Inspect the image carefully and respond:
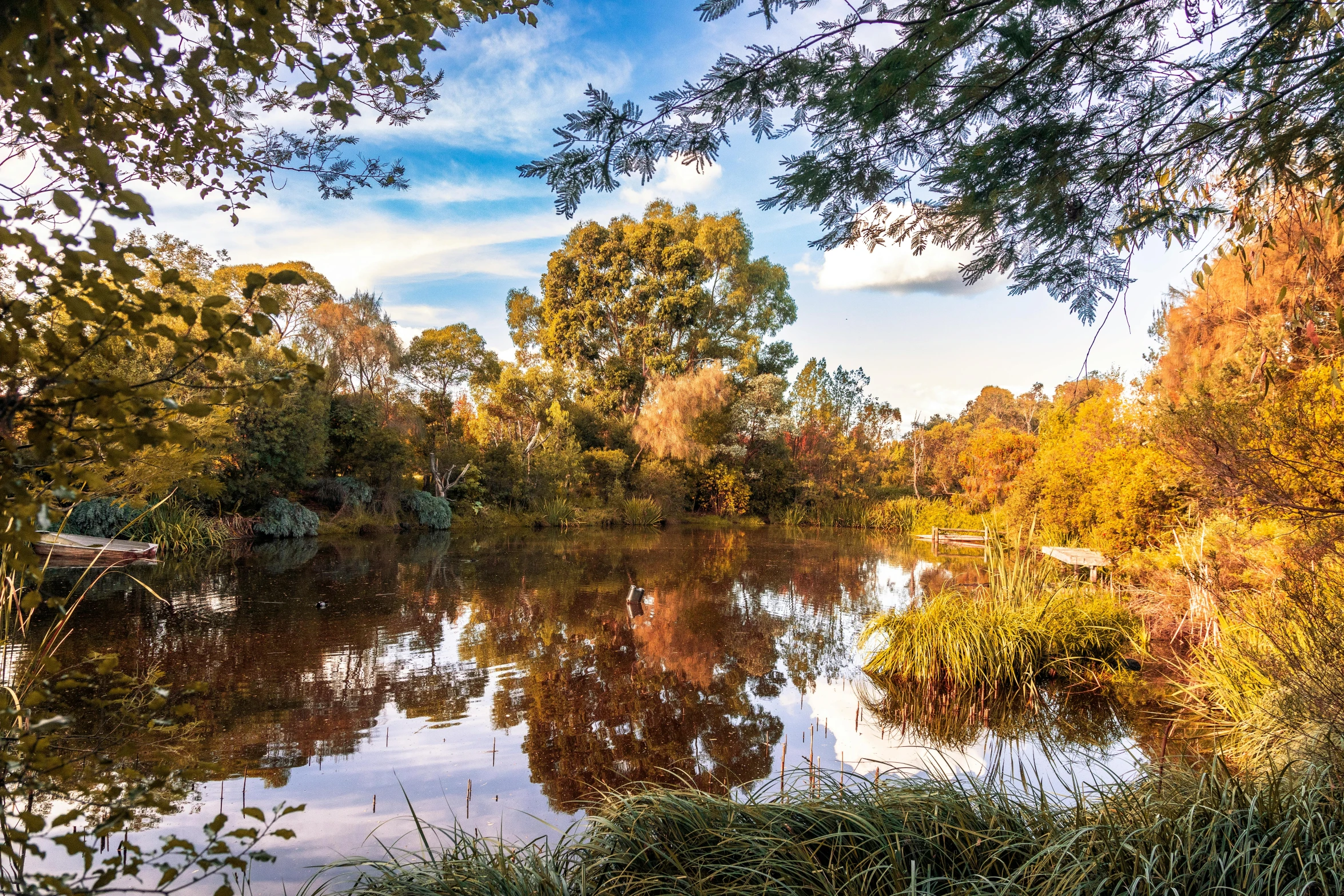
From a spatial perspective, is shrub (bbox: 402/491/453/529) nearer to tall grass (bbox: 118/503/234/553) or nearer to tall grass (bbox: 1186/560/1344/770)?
tall grass (bbox: 118/503/234/553)

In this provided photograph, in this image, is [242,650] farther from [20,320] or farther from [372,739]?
[20,320]

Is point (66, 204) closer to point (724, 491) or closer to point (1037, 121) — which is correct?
point (1037, 121)

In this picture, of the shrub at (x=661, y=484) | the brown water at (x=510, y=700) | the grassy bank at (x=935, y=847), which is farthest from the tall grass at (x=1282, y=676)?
the shrub at (x=661, y=484)

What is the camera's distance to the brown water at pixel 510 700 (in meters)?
4.06

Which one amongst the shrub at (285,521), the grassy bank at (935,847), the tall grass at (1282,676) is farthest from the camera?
the shrub at (285,521)

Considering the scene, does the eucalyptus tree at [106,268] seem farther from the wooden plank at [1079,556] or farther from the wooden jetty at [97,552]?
the wooden jetty at [97,552]

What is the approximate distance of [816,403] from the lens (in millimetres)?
26766

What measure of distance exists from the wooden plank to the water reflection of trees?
2.53 meters

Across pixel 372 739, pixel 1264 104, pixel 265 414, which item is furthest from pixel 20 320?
pixel 265 414

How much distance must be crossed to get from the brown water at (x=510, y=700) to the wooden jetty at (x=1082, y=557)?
1.90 m

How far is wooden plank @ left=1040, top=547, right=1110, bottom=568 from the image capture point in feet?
28.2

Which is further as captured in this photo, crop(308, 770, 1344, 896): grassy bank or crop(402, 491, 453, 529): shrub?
crop(402, 491, 453, 529): shrub

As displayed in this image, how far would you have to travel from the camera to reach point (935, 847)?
8.58ft

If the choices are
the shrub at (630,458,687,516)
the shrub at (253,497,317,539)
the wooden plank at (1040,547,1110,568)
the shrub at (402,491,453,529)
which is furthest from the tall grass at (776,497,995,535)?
the shrub at (253,497,317,539)
